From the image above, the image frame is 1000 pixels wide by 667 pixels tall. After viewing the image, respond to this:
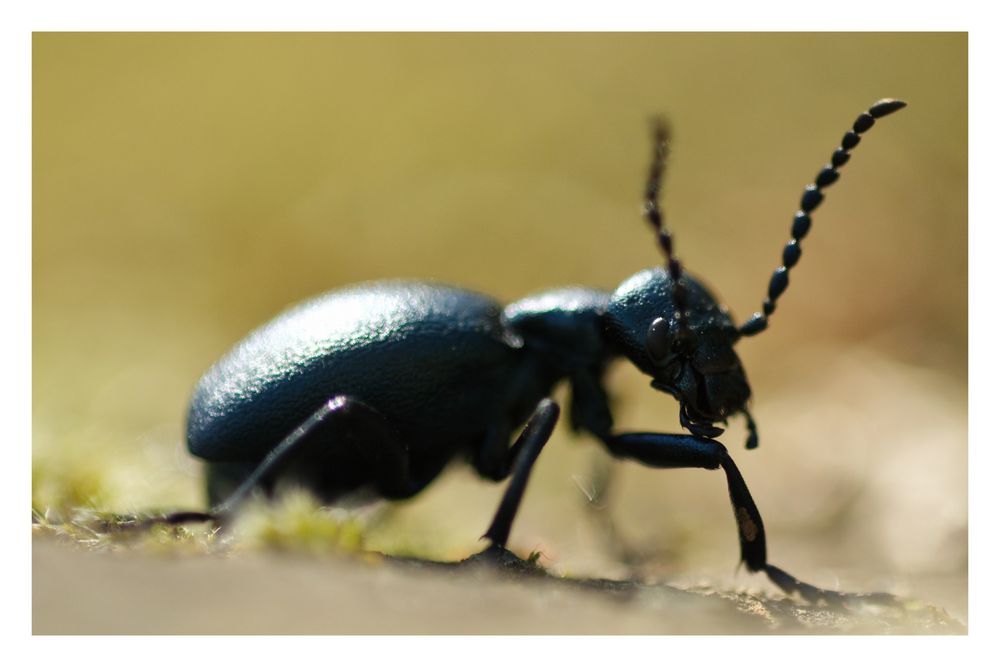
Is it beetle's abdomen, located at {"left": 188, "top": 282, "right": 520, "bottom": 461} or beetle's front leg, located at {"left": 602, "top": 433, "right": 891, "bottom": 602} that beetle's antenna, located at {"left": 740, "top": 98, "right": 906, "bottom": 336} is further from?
beetle's abdomen, located at {"left": 188, "top": 282, "right": 520, "bottom": 461}

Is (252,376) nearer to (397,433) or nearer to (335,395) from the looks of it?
(335,395)

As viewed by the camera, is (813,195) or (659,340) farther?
(813,195)

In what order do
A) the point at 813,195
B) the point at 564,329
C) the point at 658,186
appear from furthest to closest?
the point at 564,329
the point at 813,195
the point at 658,186

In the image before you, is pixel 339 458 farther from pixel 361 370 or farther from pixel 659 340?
pixel 659 340

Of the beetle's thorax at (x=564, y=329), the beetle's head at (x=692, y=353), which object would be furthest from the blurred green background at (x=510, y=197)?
the beetle's head at (x=692, y=353)

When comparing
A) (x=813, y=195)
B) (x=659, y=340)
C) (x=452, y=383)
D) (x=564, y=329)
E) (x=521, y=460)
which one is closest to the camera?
(x=521, y=460)

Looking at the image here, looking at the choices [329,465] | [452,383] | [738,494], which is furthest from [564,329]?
[329,465]

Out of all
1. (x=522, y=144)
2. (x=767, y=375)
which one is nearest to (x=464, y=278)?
(x=522, y=144)
